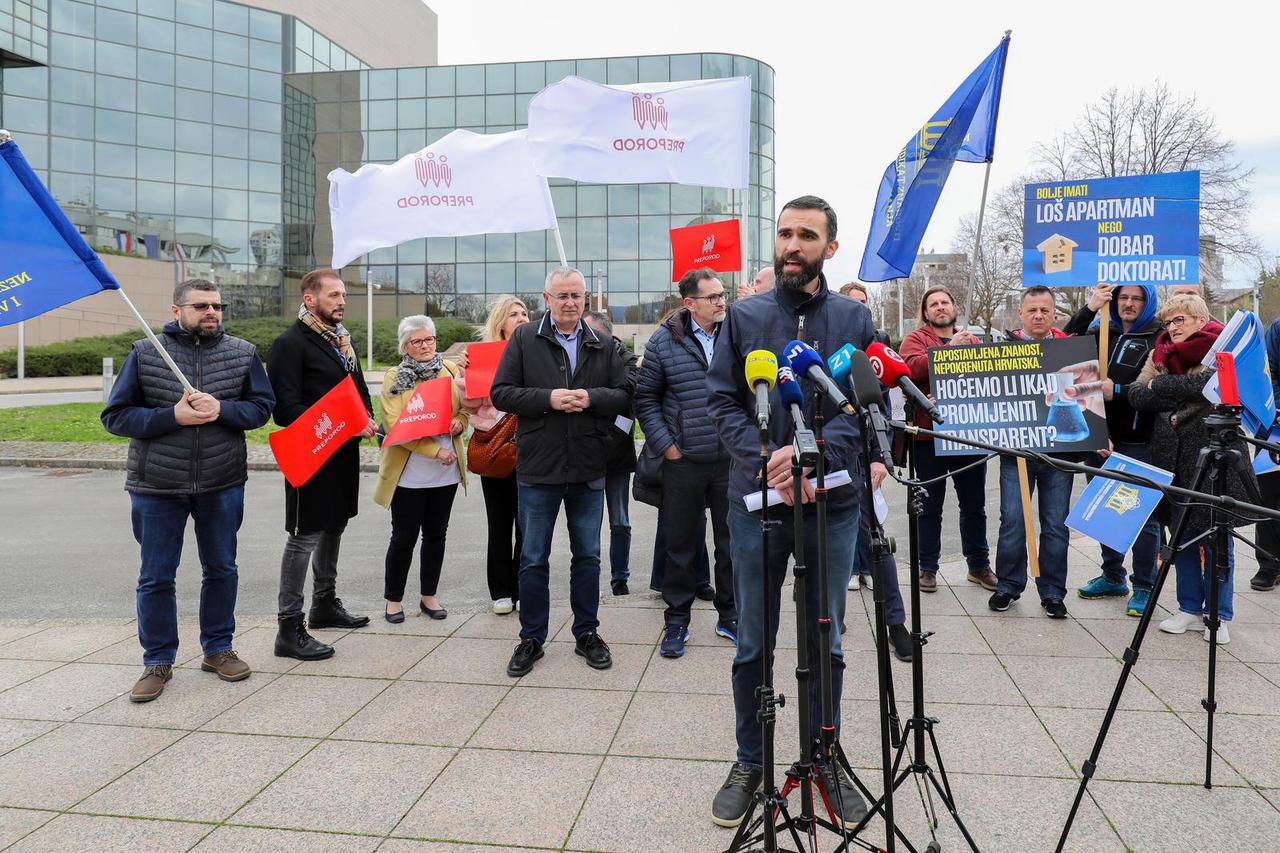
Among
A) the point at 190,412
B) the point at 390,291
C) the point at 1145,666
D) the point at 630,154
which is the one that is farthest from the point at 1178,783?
the point at 390,291

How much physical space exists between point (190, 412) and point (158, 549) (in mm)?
724

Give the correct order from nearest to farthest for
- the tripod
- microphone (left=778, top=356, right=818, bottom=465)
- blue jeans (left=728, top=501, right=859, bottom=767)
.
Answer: microphone (left=778, top=356, right=818, bottom=465) → the tripod → blue jeans (left=728, top=501, right=859, bottom=767)

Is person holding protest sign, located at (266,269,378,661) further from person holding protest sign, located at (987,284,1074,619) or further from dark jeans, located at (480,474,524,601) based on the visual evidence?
person holding protest sign, located at (987,284,1074,619)

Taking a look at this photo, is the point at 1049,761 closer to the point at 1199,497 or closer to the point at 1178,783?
the point at 1178,783

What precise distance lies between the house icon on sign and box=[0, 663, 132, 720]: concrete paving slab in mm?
6088

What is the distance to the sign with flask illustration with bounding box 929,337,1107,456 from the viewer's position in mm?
5617

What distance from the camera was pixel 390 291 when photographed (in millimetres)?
45062

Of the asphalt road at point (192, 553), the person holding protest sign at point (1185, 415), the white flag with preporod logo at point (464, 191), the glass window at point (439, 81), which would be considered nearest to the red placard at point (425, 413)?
the asphalt road at point (192, 553)

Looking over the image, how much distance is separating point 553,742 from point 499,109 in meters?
44.2

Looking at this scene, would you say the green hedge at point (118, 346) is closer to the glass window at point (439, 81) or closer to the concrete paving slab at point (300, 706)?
the glass window at point (439, 81)

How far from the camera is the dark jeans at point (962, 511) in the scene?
630cm

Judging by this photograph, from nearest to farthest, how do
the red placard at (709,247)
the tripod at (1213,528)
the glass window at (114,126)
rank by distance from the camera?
1. the tripod at (1213,528)
2. the red placard at (709,247)
3. the glass window at (114,126)

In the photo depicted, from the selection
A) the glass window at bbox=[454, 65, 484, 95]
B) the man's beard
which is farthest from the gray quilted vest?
the glass window at bbox=[454, 65, 484, 95]

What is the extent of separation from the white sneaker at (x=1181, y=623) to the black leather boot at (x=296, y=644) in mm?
4877
